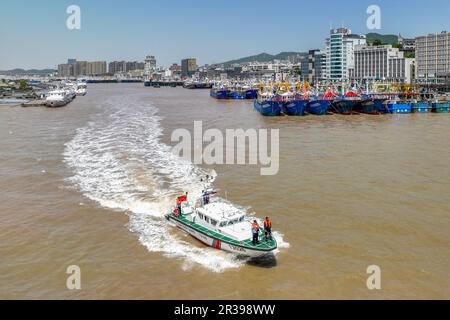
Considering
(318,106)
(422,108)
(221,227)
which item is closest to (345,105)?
(318,106)

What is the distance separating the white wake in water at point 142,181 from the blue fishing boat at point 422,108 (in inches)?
1564

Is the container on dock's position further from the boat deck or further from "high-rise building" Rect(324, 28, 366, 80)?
"high-rise building" Rect(324, 28, 366, 80)

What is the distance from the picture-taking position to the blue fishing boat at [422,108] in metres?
64.8

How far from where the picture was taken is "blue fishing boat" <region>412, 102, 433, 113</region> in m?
64.8

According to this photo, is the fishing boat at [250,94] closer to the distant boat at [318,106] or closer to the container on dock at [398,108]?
the distant boat at [318,106]

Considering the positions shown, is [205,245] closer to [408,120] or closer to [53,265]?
[53,265]

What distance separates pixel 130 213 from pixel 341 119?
43172 millimetres

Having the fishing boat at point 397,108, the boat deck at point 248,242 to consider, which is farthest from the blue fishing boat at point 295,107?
the boat deck at point 248,242

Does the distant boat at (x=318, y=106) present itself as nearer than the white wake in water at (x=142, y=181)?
No

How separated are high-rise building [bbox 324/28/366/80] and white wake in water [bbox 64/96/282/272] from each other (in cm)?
11227

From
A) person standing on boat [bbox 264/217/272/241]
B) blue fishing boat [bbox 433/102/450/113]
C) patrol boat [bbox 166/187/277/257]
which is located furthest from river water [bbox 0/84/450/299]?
blue fishing boat [bbox 433/102/450/113]
